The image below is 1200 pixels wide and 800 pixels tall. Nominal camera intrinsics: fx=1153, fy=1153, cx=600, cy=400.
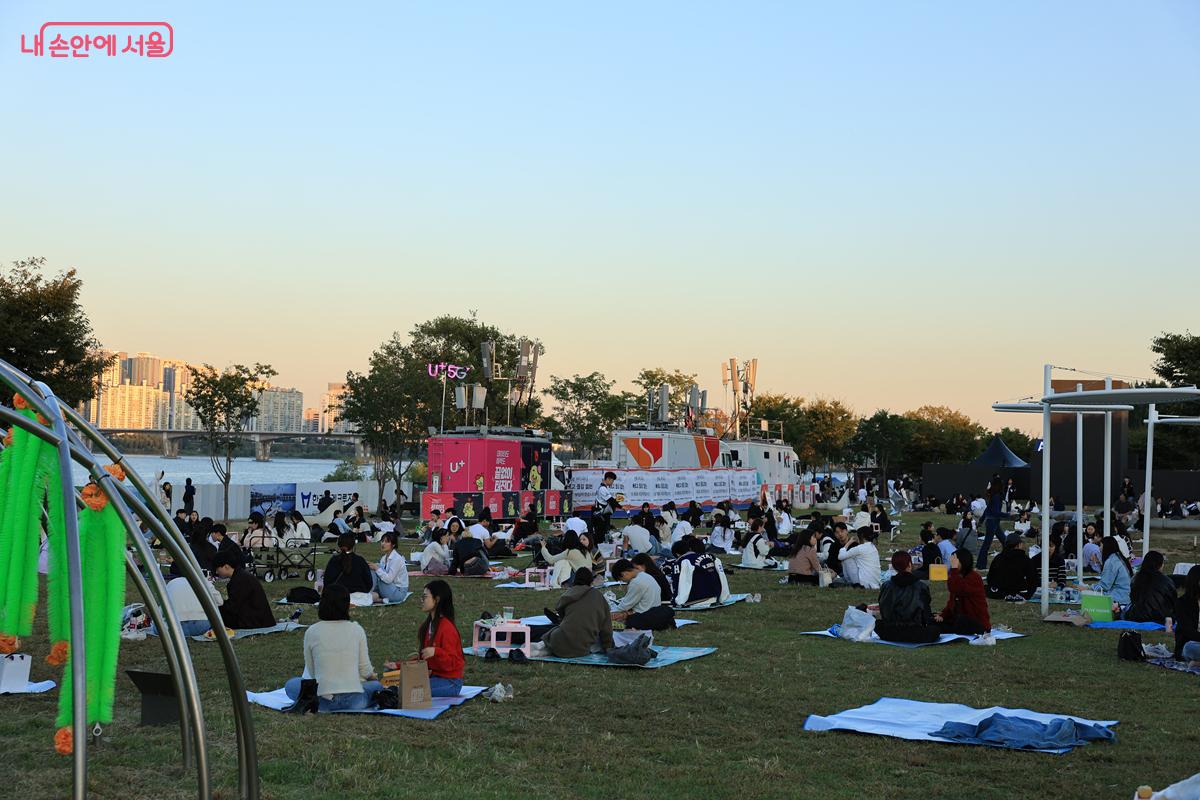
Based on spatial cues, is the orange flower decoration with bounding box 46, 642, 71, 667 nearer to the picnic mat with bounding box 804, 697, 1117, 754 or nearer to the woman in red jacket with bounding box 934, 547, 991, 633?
the picnic mat with bounding box 804, 697, 1117, 754

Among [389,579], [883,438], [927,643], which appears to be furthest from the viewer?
[883,438]

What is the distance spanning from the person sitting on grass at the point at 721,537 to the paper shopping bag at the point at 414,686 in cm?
1833

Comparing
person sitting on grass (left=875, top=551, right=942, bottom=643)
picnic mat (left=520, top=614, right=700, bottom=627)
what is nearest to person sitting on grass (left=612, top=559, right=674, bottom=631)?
picnic mat (left=520, top=614, right=700, bottom=627)

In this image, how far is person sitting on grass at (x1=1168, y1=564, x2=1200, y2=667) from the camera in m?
12.6

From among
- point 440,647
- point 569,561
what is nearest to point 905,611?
point 440,647

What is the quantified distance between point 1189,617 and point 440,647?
27.5 feet

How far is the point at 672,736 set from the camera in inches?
377

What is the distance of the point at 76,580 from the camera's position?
5.12 m

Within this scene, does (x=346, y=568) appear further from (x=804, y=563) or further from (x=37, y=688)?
(x=804, y=563)

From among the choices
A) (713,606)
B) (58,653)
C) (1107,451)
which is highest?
(1107,451)

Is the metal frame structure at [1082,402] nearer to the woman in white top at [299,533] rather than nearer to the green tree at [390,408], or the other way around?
the woman in white top at [299,533]

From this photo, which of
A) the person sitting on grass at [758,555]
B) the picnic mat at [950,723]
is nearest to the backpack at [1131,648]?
the picnic mat at [950,723]

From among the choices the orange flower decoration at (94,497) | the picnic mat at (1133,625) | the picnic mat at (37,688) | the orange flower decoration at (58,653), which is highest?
the orange flower decoration at (94,497)

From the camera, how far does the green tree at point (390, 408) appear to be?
4862 cm
